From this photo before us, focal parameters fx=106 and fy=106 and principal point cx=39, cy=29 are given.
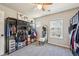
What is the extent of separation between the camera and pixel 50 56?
1900 millimetres

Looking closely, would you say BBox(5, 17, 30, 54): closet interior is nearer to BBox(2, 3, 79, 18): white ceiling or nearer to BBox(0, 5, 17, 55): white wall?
BBox(0, 5, 17, 55): white wall

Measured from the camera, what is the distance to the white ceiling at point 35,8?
1.87 meters

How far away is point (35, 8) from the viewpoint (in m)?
1.94

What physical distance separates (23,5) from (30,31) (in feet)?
1.70

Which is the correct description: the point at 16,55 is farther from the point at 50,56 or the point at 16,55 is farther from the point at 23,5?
the point at 23,5

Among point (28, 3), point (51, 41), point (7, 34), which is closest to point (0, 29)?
point (7, 34)

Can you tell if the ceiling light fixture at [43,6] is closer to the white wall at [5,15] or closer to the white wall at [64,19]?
the white wall at [64,19]

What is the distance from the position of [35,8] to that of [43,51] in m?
0.81

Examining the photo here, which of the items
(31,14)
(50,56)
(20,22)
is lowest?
(50,56)

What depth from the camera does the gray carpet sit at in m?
1.91

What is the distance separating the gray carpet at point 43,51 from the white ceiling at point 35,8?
619 millimetres

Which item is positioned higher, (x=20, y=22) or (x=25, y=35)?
(x=20, y=22)

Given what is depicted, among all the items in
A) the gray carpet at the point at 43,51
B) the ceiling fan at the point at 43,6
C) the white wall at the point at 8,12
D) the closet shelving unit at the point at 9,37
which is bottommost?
the gray carpet at the point at 43,51

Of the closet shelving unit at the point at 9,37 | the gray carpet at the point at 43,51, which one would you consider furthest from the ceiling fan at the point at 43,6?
the gray carpet at the point at 43,51
